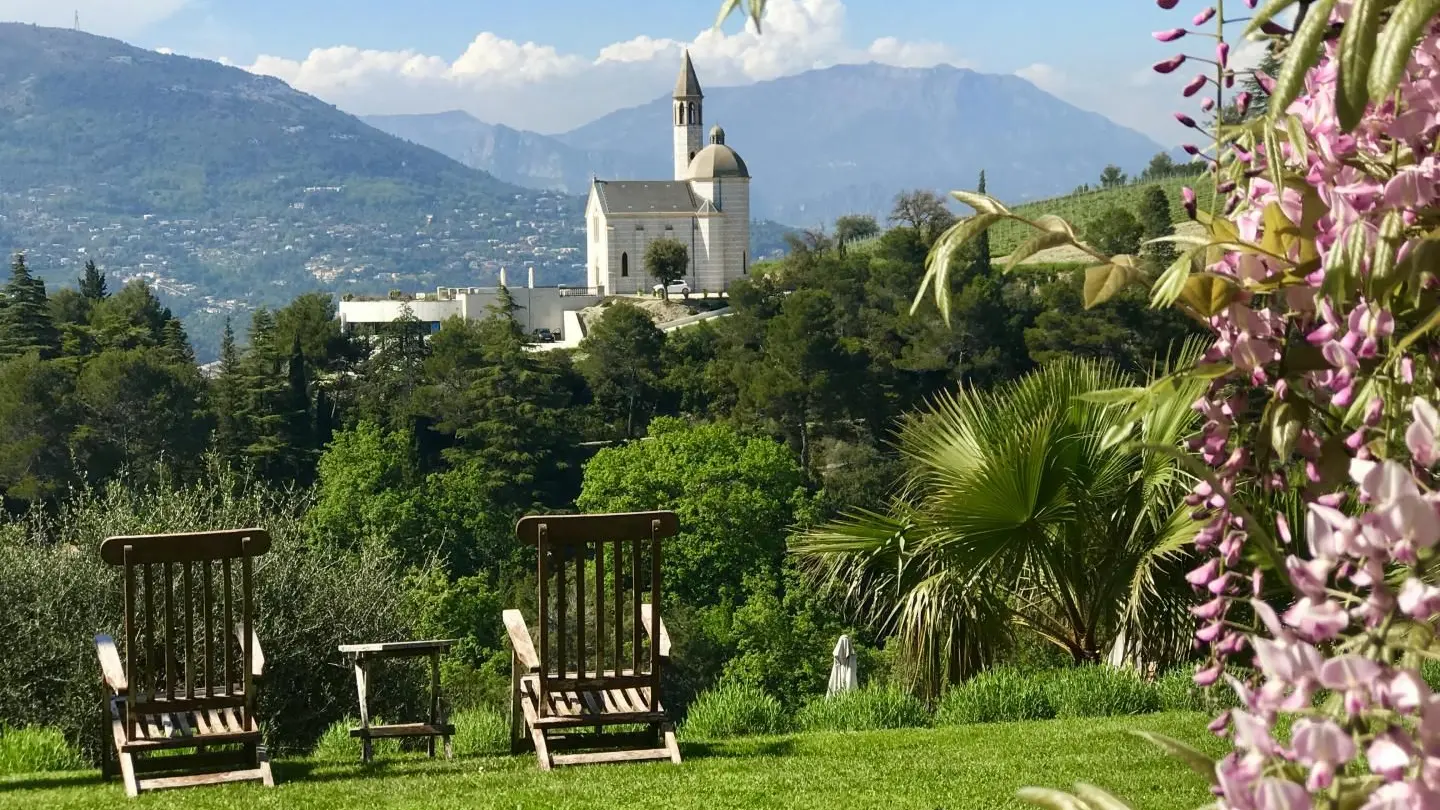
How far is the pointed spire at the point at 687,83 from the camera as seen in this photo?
9450 cm

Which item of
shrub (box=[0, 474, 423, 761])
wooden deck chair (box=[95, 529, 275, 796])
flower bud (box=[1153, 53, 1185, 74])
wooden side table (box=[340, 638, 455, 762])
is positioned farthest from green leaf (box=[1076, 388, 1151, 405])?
shrub (box=[0, 474, 423, 761])

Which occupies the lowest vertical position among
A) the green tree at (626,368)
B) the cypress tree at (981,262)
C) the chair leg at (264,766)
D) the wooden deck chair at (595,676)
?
the green tree at (626,368)

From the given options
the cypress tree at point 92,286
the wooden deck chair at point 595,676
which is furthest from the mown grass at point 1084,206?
the wooden deck chair at point 595,676

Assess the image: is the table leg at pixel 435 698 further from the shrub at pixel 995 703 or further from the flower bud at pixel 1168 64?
the flower bud at pixel 1168 64

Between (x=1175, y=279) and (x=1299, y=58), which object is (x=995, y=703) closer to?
(x=1175, y=279)

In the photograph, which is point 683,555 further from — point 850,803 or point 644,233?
point 644,233

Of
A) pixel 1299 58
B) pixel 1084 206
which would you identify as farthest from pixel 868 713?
pixel 1084 206

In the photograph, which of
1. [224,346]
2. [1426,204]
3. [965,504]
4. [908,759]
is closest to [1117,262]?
[1426,204]

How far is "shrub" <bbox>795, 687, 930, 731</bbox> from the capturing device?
586cm

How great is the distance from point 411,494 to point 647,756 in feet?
133

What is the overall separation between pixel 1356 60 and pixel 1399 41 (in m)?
0.03

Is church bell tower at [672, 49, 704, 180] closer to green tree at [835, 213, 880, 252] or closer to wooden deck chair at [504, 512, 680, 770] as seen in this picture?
green tree at [835, 213, 880, 252]

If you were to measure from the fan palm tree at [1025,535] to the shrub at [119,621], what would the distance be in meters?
4.14

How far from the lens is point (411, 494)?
147 feet
